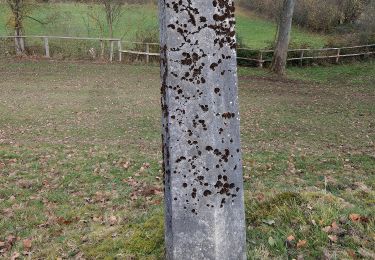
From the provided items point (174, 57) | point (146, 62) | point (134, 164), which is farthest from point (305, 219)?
point (146, 62)

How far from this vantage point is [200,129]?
2.20 m

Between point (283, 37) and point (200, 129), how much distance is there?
2292cm

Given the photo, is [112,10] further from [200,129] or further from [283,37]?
[200,129]

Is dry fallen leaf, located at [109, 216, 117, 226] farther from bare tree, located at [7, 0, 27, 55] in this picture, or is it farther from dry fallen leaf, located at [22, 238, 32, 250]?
bare tree, located at [7, 0, 27, 55]

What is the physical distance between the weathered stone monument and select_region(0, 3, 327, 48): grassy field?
90.2ft

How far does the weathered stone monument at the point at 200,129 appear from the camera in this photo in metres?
2.13

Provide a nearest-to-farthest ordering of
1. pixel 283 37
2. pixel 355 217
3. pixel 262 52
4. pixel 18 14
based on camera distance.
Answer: pixel 355 217
pixel 283 37
pixel 262 52
pixel 18 14

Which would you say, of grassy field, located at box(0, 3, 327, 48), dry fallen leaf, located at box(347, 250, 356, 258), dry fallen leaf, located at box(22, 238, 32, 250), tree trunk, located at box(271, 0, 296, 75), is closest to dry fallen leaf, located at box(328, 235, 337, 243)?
dry fallen leaf, located at box(347, 250, 356, 258)

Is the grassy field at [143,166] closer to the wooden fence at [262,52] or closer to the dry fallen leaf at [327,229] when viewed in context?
the dry fallen leaf at [327,229]

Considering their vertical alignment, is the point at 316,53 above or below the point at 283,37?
below

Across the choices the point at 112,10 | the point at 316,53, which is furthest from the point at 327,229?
the point at 112,10

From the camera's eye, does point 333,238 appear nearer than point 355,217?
Yes

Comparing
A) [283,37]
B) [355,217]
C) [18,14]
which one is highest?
[18,14]

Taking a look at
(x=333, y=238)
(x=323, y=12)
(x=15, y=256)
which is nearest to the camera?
(x=333, y=238)
